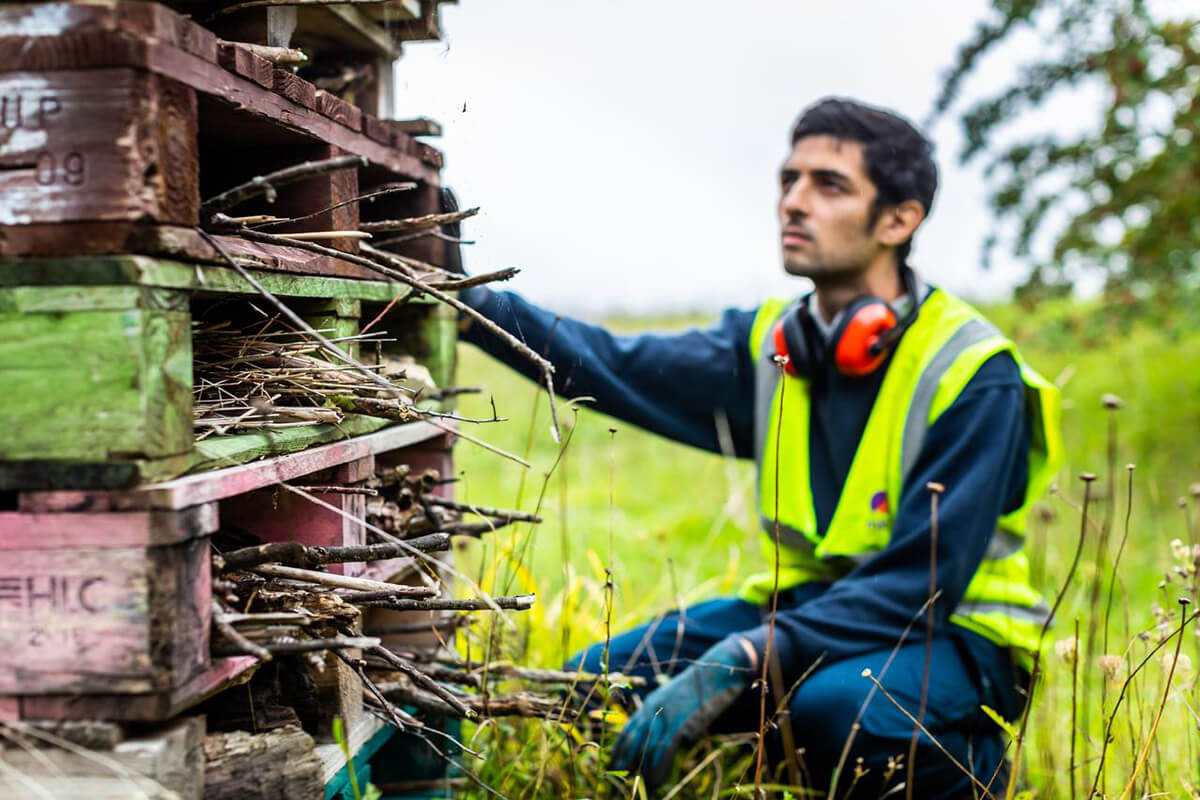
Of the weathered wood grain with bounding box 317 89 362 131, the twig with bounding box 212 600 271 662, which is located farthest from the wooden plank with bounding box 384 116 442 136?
the twig with bounding box 212 600 271 662

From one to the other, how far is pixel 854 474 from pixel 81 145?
2.16 m

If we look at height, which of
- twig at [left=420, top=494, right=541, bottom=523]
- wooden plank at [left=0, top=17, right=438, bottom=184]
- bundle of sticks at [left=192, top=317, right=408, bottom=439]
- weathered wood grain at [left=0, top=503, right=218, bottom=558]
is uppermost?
wooden plank at [left=0, top=17, right=438, bottom=184]

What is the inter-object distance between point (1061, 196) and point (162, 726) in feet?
22.6

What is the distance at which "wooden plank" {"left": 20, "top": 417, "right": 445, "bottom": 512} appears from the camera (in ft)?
4.70

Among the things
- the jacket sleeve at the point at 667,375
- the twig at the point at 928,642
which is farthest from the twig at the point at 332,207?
the twig at the point at 928,642

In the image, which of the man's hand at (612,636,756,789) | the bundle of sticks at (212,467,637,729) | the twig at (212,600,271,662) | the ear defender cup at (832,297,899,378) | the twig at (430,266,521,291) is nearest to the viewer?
the twig at (212,600,271,662)

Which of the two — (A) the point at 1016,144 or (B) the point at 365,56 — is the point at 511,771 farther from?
(A) the point at 1016,144

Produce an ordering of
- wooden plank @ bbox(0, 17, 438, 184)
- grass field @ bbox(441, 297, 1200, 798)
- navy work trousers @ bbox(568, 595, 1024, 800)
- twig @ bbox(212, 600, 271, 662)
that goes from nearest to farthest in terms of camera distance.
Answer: wooden plank @ bbox(0, 17, 438, 184) → twig @ bbox(212, 600, 271, 662) → grass field @ bbox(441, 297, 1200, 798) → navy work trousers @ bbox(568, 595, 1024, 800)

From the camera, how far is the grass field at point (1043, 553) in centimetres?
240

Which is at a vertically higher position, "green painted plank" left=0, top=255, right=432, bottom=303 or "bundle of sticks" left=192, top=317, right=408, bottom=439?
"green painted plank" left=0, top=255, right=432, bottom=303

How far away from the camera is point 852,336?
9.77 ft

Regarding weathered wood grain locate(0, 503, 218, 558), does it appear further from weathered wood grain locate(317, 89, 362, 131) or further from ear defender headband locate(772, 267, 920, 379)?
ear defender headband locate(772, 267, 920, 379)

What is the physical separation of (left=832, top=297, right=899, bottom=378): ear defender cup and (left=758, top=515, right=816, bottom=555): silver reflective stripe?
0.49 m

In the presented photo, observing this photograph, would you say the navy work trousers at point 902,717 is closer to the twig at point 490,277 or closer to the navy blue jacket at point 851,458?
the navy blue jacket at point 851,458
